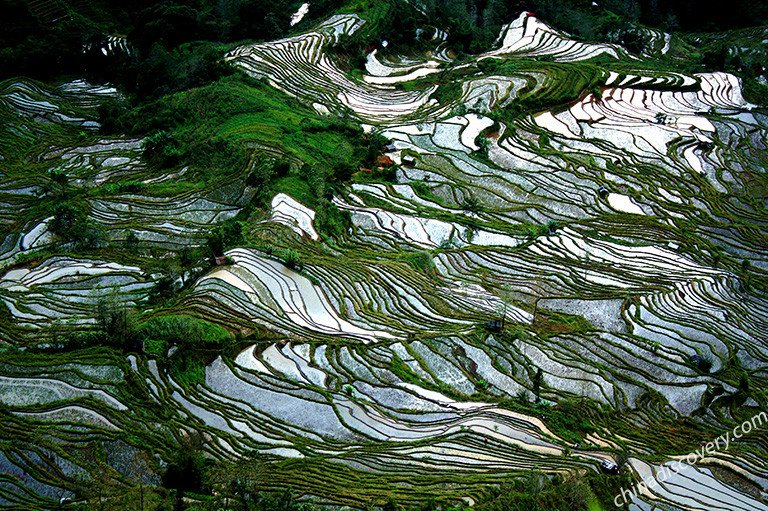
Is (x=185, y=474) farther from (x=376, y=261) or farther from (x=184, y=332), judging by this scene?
(x=376, y=261)

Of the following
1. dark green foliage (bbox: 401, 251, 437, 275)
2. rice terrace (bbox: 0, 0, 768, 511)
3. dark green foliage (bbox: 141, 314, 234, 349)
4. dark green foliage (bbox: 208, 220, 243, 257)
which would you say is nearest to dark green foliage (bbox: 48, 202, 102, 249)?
rice terrace (bbox: 0, 0, 768, 511)

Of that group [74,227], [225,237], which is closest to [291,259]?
[225,237]

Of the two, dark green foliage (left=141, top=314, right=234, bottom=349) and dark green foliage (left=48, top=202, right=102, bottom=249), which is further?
dark green foliage (left=48, top=202, right=102, bottom=249)

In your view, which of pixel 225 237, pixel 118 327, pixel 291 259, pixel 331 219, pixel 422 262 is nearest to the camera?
pixel 118 327

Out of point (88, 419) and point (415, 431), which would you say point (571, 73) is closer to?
point (415, 431)

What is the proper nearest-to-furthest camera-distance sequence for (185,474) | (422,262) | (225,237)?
(185,474)
(225,237)
(422,262)

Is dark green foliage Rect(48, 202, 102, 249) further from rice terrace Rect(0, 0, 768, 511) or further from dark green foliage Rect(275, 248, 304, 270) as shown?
dark green foliage Rect(275, 248, 304, 270)

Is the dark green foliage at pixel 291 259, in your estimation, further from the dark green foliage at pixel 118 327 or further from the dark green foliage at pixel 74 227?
the dark green foliage at pixel 74 227

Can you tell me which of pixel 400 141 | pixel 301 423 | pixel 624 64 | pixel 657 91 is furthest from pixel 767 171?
pixel 301 423

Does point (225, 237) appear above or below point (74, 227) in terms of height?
above
